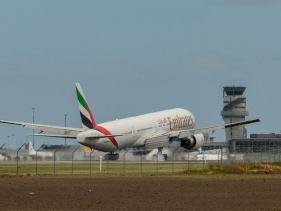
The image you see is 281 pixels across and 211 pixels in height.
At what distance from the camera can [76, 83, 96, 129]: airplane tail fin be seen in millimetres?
102062

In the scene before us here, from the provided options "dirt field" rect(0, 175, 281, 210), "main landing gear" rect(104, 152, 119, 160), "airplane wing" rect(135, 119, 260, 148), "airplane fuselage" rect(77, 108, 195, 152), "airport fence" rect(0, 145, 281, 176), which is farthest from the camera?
"airplane wing" rect(135, 119, 260, 148)

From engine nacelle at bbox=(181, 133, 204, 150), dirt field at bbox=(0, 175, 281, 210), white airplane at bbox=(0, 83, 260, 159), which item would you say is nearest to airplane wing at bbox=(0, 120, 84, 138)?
white airplane at bbox=(0, 83, 260, 159)

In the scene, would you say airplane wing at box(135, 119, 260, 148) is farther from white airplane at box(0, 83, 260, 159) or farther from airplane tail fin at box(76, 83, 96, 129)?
airplane tail fin at box(76, 83, 96, 129)

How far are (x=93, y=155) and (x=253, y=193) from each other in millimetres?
56753

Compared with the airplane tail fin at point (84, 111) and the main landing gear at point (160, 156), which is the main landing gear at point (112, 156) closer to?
the main landing gear at point (160, 156)

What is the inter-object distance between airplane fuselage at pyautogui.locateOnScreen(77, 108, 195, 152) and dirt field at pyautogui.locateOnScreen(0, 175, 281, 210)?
2736 cm

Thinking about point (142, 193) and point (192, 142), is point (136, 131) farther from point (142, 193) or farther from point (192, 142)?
point (142, 193)

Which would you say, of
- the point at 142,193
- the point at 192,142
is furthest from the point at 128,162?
the point at 142,193

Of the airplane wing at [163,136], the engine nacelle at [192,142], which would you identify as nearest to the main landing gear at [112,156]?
the airplane wing at [163,136]

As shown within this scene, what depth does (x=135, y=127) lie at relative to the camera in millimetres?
106000

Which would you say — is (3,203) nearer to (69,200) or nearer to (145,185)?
(69,200)

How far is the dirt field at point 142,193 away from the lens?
46406 mm

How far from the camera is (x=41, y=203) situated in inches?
1898

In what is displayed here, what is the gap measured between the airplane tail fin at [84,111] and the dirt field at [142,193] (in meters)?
28.8
